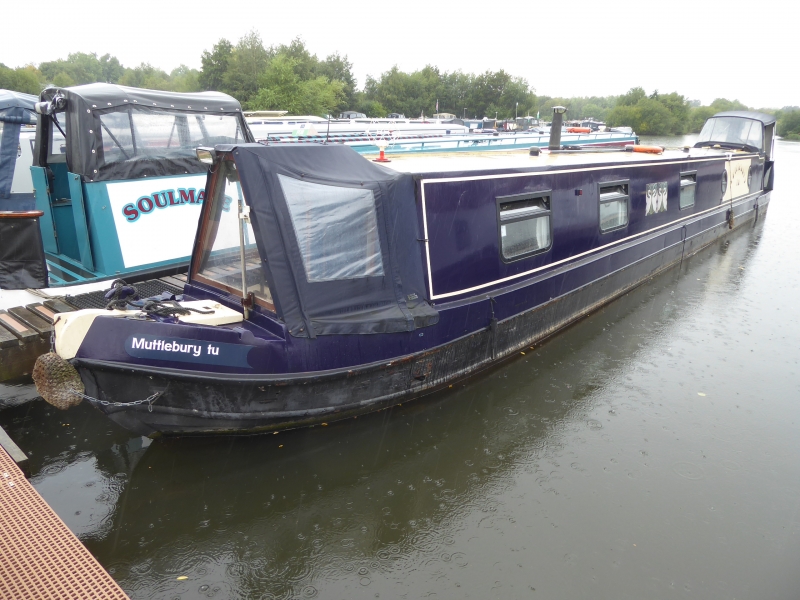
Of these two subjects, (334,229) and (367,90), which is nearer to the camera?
(334,229)

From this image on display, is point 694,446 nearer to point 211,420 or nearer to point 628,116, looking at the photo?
point 211,420

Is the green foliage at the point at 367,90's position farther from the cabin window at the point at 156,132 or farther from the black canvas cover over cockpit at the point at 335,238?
the black canvas cover over cockpit at the point at 335,238

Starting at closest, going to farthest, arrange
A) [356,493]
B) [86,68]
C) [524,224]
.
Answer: [356,493] → [524,224] → [86,68]

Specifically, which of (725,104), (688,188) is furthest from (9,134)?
(725,104)

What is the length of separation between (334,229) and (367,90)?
2620 inches

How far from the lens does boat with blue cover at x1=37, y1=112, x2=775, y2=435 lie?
4145 mm

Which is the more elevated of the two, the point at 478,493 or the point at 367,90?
the point at 367,90

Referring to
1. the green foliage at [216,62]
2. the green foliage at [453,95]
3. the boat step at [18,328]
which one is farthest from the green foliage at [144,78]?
the boat step at [18,328]

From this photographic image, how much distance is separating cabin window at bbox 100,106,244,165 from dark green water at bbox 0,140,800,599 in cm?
286

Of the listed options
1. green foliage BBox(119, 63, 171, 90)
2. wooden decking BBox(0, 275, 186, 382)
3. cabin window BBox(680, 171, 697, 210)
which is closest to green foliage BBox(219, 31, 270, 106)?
green foliage BBox(119, 63, 171, 90)

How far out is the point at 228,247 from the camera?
486 cm

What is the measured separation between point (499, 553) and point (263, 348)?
7.25 feet

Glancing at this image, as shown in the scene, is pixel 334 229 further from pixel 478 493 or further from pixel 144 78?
pixel 144 78

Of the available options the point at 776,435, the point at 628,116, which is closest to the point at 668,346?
the point at 776,435
